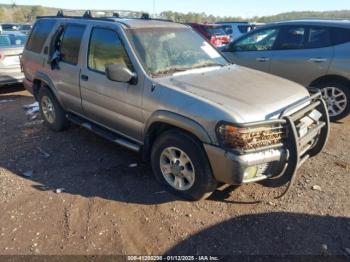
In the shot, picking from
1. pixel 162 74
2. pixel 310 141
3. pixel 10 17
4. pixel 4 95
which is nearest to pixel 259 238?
pixel 310 141

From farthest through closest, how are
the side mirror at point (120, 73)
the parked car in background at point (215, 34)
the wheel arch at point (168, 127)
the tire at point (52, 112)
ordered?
the parked car in background at point (215, 34)
the tire at point (52, 112)
the side mirror at point (120, 73)
the wheel arch at point (168, 127)

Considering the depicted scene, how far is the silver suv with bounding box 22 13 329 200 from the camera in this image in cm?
309

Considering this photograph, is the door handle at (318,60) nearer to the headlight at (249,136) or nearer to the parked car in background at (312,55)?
the parked car in background at (312,55)

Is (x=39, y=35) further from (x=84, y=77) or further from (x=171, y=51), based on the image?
(x=171, y=51)

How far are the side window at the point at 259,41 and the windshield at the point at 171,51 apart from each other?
8.07 ft

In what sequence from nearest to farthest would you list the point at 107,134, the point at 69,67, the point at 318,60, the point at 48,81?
the point at 107,134, the point at 69,67, the point at 48,81, the point at 318,60

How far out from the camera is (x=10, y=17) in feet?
212

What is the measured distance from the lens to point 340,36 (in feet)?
19.3

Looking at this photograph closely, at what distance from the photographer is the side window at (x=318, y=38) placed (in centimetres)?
600

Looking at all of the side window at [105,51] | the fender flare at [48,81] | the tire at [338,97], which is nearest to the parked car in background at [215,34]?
the tire at [338,97]

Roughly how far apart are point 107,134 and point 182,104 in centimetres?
153

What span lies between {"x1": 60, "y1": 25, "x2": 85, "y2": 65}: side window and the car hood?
175 centimetres

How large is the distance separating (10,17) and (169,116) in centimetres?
7250

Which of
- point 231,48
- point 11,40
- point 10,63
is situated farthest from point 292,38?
point 11,40
